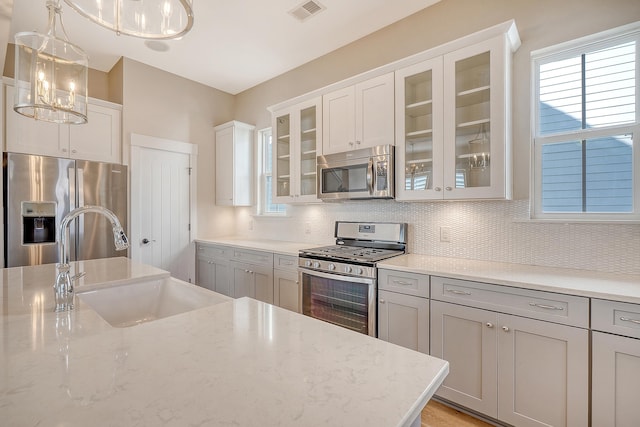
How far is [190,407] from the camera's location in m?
0.58

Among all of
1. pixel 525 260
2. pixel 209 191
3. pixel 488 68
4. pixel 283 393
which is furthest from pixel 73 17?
pixel 525 260

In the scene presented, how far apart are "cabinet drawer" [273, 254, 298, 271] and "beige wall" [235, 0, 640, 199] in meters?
1.86

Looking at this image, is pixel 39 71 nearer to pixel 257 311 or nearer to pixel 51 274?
pixel 51 274

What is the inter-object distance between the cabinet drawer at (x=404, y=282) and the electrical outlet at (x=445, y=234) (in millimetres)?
673

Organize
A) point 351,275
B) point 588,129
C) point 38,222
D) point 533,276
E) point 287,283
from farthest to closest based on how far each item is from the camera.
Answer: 1. point 287,283
2. point 38,222
3. point 351,275
4. point 588,129
5. point 533,276

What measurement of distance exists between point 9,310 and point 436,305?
2.08 meters

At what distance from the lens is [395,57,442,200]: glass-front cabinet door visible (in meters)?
2.32

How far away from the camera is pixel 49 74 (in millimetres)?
1576

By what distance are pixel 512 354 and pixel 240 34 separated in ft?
11.2

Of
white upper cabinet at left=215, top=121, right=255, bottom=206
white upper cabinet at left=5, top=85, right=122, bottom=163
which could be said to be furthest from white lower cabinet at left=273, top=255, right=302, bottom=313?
white upper cabinet at left=5, top=85, right=122, bottom=163

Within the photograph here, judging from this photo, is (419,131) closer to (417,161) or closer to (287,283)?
(417,161)

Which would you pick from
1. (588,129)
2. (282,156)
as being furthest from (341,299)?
(588,129)

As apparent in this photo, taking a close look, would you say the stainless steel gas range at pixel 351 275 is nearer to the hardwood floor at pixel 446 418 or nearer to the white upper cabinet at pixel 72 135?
the hardwood floor at pixel 446 418

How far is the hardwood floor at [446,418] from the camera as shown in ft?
6.15
